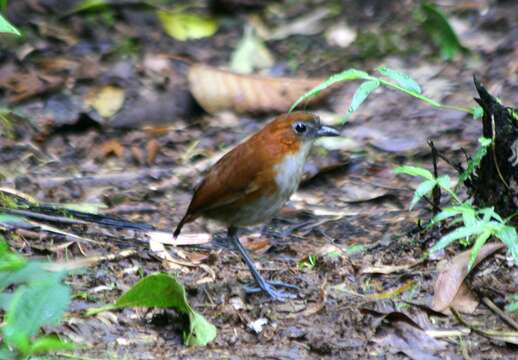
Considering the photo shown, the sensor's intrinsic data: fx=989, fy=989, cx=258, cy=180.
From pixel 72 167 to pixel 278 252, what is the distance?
1921mm

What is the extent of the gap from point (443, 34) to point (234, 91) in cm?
199

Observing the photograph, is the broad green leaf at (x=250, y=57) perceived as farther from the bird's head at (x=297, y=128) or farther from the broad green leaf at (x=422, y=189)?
the broad green leaf at (x=422, y=189)

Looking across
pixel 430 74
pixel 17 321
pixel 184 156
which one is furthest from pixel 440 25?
pixel 17 321

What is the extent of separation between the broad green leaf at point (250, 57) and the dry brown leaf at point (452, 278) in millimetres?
3956

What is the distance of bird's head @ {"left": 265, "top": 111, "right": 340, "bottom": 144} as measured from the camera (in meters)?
5.17

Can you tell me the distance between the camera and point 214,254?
17.3 feet

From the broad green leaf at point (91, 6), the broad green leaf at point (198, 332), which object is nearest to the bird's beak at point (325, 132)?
the broad green leaf at point (198, 332)

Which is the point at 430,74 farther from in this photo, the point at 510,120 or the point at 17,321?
the point at 17,321

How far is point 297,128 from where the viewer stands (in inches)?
206

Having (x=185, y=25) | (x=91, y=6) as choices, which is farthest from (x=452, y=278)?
(x=91, y=6)

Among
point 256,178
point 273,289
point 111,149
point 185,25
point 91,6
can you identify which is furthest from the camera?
point 185,25

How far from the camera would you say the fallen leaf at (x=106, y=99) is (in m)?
7.52

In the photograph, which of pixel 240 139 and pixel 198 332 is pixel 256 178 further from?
pixel 240 139

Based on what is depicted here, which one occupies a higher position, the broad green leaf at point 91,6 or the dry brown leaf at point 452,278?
the dry brown leaf at point 452,278
